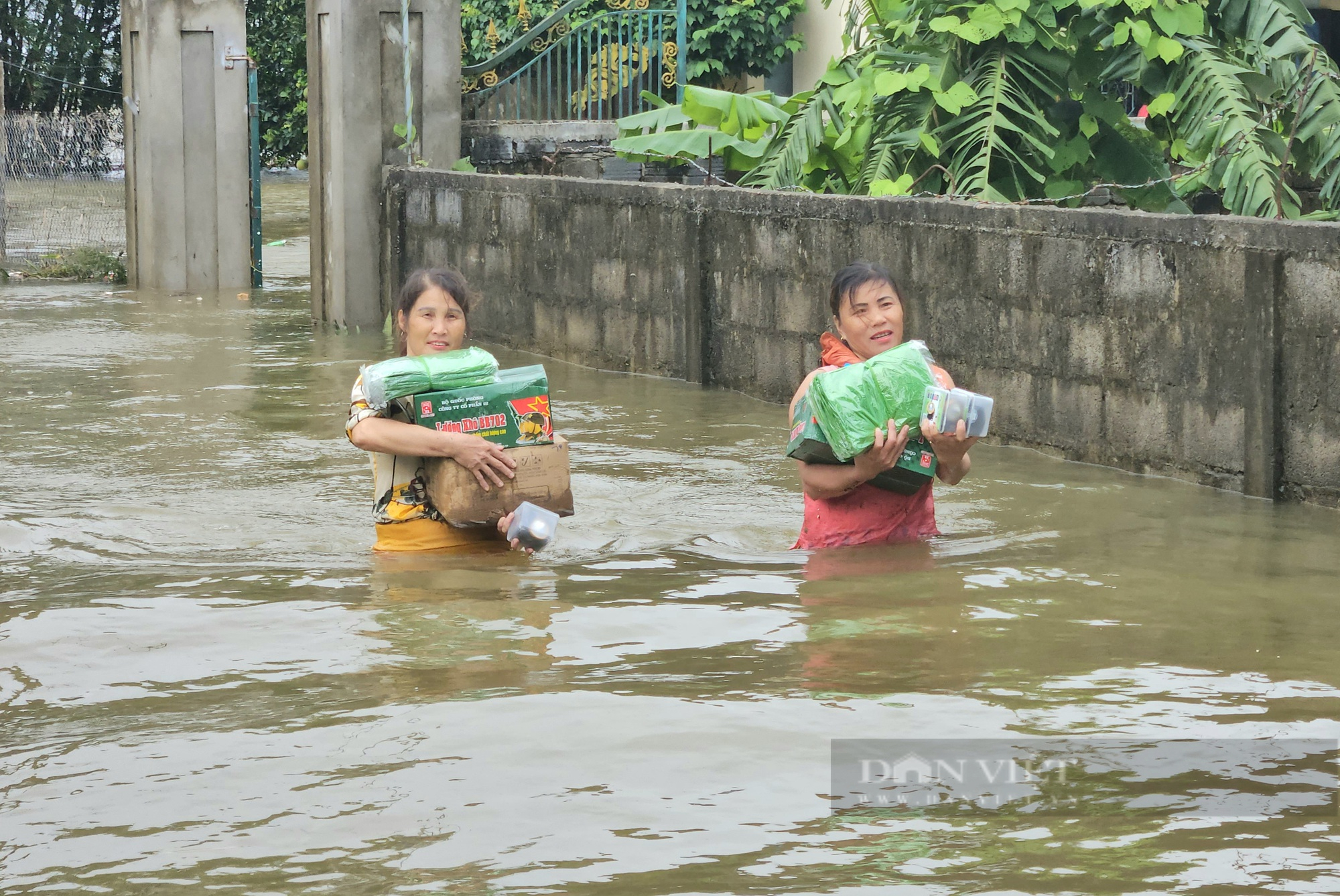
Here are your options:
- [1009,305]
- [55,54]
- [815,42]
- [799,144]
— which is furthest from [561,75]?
[55,54]

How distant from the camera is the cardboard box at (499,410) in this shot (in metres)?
5.86

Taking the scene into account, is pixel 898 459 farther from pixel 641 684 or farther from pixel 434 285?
pixel 434 285

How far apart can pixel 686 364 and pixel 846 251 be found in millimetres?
1855

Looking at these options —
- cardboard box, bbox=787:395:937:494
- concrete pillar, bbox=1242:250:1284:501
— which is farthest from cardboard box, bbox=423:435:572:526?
concrete pillar, bbox=1242:250:1284:501

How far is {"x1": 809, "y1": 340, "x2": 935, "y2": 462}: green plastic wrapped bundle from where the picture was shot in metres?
5.55

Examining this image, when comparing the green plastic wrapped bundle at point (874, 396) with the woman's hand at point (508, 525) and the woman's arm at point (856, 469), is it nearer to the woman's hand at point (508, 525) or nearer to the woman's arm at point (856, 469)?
the woman's arm at point (856, 469)

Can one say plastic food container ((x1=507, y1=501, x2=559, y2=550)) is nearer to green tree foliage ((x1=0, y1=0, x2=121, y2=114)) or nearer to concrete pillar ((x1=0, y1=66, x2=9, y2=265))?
concrete pillar ((x1=0, y1=66, x2=9, y2=265))

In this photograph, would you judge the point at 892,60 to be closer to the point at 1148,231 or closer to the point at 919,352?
the point at 1148,231

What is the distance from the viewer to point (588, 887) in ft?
10.9

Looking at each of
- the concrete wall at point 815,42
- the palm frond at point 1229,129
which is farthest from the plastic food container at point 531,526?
the concrete wall at point 815,42

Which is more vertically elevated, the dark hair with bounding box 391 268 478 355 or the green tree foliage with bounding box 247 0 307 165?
the green tree foliage with bounding box 247 0 307 165

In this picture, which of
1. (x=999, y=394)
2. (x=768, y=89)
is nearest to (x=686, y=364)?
(x=999, y=394)

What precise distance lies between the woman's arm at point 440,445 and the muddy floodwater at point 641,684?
37 cm

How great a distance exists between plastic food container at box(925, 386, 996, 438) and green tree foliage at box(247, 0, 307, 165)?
2880 centimetres
